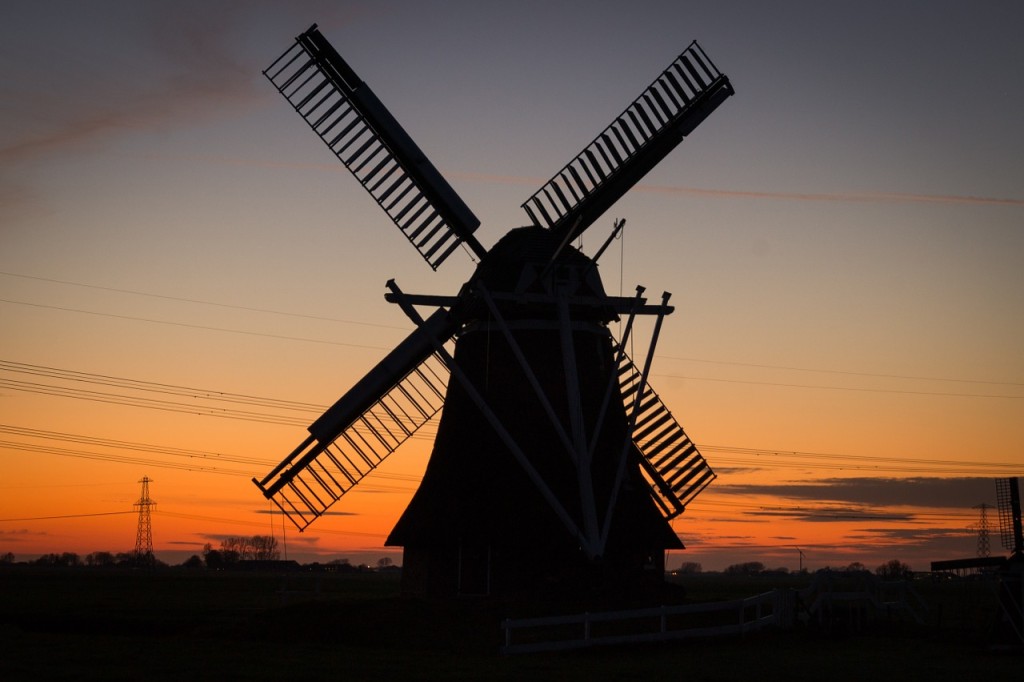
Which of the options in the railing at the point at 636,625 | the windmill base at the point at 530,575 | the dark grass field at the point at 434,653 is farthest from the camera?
the windmill base at the point at 530,575

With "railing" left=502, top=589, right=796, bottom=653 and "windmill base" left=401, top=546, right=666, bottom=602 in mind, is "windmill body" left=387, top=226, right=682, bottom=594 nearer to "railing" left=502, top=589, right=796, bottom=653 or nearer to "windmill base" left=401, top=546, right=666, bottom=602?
"windmill base" left=401, top=546, right=666, bottom=602

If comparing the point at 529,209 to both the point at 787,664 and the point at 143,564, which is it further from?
the point at 143,564

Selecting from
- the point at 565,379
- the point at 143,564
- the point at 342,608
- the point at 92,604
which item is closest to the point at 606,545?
the point at 565,379

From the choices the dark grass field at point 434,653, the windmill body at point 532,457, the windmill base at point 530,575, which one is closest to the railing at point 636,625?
the dark grass field at point 434,653

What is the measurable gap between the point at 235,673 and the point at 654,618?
1168 centimetres

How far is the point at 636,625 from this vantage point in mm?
29156

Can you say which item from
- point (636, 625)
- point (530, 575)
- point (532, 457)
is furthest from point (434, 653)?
point (532, 457)

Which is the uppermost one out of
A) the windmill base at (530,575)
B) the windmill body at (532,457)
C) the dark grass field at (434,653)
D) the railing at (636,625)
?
the windmill body at (532,457)

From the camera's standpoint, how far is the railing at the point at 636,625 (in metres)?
26.7

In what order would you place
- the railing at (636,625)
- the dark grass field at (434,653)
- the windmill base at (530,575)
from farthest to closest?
the windmill base at (530,575) → the railing at (636,625) → the dark grass field at (434,653)

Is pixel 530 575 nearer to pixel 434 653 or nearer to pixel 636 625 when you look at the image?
pixel 636 625

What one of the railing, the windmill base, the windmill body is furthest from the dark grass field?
the windmill body

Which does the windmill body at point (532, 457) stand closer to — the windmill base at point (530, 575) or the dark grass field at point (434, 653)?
the windmill base at point (530, 575)

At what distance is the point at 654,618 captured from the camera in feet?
97.5
